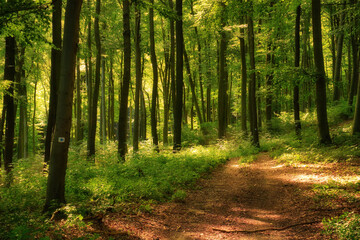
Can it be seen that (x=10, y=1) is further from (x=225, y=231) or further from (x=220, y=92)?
(x=220, y=92)

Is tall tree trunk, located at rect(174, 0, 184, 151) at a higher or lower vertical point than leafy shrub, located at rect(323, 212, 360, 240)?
higher

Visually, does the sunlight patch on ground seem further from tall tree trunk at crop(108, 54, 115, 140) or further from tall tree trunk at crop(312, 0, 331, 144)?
tall tree trunk at crop(108, 54, 115, 140)

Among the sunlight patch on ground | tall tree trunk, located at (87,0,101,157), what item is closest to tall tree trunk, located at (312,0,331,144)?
the sunlight patch on ground

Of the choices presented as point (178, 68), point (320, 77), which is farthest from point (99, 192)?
point (320, 77)

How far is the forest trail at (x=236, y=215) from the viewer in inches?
180

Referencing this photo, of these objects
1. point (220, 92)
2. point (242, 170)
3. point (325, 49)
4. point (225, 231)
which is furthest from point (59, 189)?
point (325, 49)

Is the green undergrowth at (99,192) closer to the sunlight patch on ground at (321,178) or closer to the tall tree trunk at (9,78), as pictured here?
the tall tree trunk at (9,78)

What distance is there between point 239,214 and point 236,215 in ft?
Result: 0.32

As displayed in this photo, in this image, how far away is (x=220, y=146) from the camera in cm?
1636

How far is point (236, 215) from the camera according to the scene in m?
5.57

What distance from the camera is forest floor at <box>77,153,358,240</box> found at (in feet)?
14.9

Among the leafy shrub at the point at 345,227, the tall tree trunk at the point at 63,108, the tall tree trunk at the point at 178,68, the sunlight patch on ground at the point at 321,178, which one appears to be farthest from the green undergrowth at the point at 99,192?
the leafy shrub at the point at 345,227

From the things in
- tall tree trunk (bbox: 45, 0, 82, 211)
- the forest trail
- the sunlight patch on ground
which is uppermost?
tall tree trunk (bbox: 45, 0, 82, 211)

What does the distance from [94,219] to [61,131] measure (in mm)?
1970
